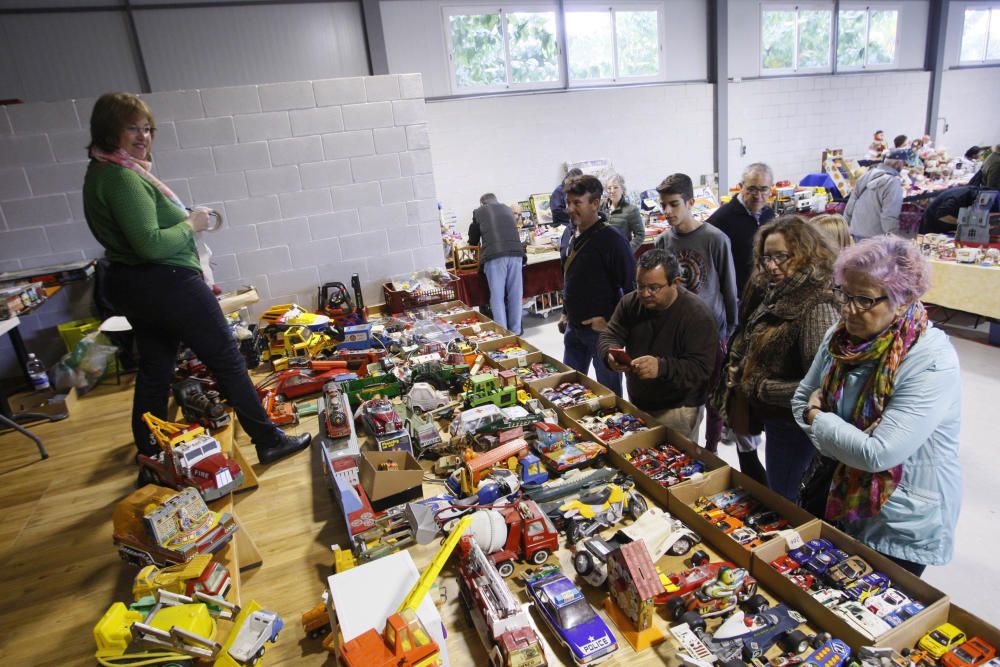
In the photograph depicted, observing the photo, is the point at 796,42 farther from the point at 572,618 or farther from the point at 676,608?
the point at 572,618

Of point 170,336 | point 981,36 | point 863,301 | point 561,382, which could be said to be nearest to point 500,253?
point 561,382

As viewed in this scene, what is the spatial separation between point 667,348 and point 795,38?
8.85 metres

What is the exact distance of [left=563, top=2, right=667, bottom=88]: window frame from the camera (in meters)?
7.16

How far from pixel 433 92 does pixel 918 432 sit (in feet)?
20.9

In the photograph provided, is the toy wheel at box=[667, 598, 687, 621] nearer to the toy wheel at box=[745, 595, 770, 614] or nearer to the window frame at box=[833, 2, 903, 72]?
the toy wheel at box=[745, 595, 770, 614]

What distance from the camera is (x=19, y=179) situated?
12.2 ft

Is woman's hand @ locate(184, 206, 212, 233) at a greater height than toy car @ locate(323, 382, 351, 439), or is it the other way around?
woman's hand @ locate(184, 206, 212, 233)

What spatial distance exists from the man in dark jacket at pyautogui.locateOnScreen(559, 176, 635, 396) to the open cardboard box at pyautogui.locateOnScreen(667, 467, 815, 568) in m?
1.23

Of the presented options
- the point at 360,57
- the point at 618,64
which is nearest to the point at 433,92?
the point at 360,57

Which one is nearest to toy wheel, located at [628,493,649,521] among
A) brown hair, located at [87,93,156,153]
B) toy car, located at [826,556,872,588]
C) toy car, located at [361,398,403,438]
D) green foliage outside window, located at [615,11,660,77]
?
toy car, located at [826,556,872,588]

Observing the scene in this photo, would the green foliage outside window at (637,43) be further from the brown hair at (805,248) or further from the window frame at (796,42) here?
the brown hair at (805,248)

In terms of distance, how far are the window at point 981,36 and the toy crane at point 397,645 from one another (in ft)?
46.4

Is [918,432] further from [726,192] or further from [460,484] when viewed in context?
[726,192]

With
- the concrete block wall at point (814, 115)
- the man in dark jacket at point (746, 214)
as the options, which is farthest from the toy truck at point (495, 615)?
the concrete block wall at point (814, 115)
